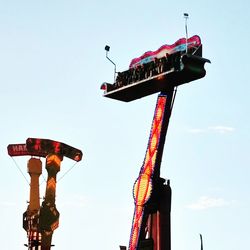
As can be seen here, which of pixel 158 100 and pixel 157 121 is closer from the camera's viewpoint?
pixel 157 121

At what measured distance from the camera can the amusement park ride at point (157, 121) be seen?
37.9 m

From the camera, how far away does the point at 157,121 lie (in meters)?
40.1

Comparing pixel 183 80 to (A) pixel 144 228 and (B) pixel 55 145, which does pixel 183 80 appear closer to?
(A) pixel 144 228

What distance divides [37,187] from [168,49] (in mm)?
26113

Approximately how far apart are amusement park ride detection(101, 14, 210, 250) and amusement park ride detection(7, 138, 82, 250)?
64.9 ft

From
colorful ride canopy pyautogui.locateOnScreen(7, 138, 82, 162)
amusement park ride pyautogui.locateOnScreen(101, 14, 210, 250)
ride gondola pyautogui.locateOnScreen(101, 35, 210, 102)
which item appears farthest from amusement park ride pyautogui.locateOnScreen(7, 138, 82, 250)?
amusement park ride pyautogui.locateOnScreen(101, 14, 210, 250)

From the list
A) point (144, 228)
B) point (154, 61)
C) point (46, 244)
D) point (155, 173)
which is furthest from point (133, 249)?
point (46, 244)

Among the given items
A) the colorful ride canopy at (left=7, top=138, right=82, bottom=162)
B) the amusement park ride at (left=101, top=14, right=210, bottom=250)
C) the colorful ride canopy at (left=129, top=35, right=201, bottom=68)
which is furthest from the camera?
the colorful ride canopy at (left=7, top=138, right=82, bottom=162)

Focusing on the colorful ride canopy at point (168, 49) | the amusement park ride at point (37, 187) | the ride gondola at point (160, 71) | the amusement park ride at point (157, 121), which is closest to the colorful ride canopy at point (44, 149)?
the amusement park ride at point (37, 187)

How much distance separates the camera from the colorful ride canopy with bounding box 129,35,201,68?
38469 millimetres

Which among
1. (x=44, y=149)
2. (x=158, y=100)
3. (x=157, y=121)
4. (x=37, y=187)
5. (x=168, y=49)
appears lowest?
(x=157, y=121)

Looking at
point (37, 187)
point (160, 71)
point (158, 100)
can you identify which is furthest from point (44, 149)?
point (160, 71)

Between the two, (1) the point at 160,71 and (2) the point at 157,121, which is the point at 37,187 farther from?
(1) the point at 160,71

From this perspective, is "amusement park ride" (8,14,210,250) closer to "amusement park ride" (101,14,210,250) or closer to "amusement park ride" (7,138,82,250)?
"amusement park ride" (101,14,210,250)
